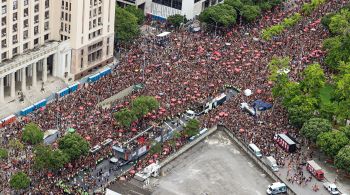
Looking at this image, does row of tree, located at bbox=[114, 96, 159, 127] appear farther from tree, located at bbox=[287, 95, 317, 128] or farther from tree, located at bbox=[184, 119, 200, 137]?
tree, located at bbox=[287, 95, 317, 128]

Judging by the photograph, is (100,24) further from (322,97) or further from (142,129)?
(322,97)

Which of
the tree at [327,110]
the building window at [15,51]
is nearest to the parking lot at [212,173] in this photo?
the tree at [327,110]

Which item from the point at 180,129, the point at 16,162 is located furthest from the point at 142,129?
the point at 16,162

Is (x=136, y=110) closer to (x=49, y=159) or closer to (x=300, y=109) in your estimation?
(x=49, y=159)

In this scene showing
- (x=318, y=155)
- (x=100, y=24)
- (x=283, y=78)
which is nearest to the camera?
(x=318, y=155)

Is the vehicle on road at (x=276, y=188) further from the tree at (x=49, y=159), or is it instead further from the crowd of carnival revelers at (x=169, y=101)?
the tree at (x=49, y=159)

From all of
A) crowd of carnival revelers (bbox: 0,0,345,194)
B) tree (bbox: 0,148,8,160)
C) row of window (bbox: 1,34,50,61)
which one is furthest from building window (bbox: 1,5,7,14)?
tree (bbox: 0,148,8,160)
